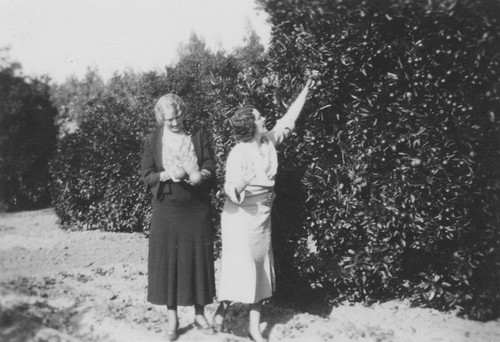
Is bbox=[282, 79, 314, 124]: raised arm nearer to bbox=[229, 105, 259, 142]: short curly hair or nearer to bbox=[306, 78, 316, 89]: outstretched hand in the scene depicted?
bbox=[306, 78, 316, 89]: outstretched hand

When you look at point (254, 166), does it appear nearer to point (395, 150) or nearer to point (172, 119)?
point (172, 119)

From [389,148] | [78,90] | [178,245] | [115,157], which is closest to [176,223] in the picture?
[178,245]

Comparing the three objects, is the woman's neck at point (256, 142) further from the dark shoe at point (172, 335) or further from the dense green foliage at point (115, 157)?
the dense green foliage at point (115, 157)

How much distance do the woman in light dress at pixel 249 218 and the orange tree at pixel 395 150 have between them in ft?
1.93

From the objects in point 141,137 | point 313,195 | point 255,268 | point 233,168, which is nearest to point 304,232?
point 313,195

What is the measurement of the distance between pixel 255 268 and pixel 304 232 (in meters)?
0.85

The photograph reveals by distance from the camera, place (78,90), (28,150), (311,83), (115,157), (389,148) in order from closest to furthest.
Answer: (389,148)
(311,83)
(115,157)
(28,150)
(78,90)

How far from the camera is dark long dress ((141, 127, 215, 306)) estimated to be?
160 inches

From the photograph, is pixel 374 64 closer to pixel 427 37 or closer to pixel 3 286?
pixel 427 37

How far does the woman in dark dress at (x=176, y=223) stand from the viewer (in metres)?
4.04

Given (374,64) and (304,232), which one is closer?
(374,64)

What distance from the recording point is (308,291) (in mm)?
4898

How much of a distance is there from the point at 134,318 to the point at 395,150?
10.4ft

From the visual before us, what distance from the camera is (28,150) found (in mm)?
11117
